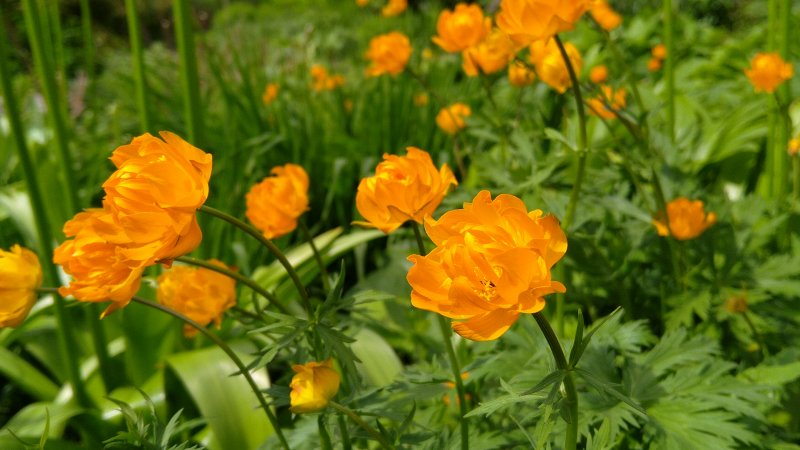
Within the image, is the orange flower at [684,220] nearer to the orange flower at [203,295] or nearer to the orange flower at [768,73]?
the orange flower at [768,73]

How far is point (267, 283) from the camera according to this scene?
1722 millimetres

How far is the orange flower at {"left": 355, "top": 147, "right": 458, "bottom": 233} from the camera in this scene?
0.75 metres

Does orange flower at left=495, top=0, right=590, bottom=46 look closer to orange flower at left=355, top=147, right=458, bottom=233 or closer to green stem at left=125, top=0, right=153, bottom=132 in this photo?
orange flower at left=355, top=147, right=458, bottom=233

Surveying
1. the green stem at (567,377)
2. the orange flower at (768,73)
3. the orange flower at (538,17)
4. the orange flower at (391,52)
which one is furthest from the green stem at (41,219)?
the orange flower at (768,73)

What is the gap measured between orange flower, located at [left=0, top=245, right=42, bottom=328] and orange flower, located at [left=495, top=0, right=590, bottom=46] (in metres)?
0.64

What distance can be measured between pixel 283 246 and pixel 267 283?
0.36 m

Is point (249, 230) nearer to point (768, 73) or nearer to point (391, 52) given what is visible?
point (391, 52)

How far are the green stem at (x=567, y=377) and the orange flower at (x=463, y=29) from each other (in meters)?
0.88

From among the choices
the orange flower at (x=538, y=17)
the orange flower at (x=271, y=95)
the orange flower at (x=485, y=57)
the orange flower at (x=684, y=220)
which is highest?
the orange flower at (x=538, y=17)

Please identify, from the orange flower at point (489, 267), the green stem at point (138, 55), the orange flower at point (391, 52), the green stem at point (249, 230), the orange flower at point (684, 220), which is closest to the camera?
the orange flower at point (489, 267)

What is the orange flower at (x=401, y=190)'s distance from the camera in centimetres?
75

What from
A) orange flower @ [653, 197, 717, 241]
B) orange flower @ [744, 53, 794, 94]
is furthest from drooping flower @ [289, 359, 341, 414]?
orange flower @ [744, 53, 794, 94]

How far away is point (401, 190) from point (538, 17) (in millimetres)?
301

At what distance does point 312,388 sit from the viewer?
2.33ft
